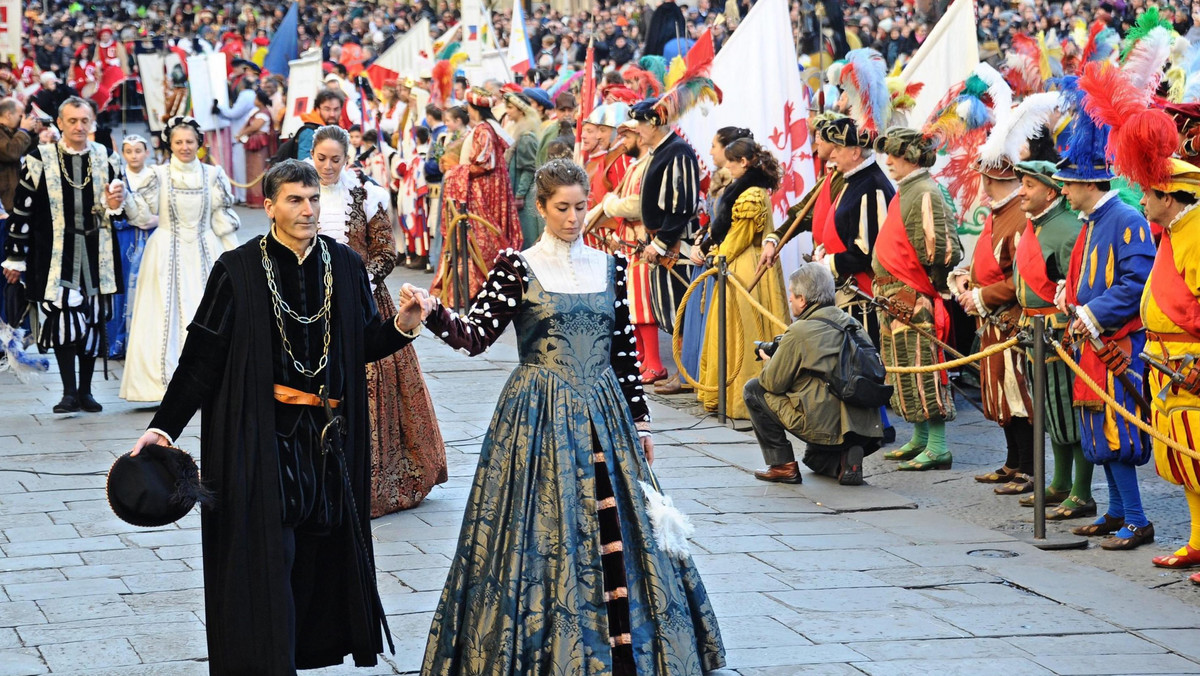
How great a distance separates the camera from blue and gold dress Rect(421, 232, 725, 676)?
15.1ft

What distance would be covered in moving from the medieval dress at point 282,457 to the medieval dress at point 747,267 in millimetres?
4860

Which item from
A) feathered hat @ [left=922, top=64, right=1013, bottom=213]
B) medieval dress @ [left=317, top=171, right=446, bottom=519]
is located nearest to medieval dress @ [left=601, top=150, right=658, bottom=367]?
feathered hat @ [left=922, top=64, right=1013, bottom=213]

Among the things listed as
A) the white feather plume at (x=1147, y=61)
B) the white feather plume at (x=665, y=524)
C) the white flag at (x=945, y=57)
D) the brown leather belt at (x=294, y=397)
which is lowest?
the white feather plume at (x=665, y=524)

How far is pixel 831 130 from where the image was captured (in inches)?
343

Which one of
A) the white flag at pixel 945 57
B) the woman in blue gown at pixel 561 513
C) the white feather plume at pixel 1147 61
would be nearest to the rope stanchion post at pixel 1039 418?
the white feather plume at pixel 1147 61

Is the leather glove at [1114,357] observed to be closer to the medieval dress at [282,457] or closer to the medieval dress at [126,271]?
the medieval dress at [282,457]

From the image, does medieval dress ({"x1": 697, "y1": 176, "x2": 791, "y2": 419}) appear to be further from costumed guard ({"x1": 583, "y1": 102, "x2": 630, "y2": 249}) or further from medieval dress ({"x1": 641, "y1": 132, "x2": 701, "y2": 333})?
costumed guard ({"x1": 583, "y1": 102, "x2": 630, "y2": 249})

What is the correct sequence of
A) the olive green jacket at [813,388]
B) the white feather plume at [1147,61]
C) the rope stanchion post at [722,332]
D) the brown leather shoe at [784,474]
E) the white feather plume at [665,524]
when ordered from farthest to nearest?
the rope stanchion post at [722,332]
the brown leather shoe at [784,474]
the olive green jacket at [813,388]
the white feather plume at [1147,61]
the white feather plume at [665,524]

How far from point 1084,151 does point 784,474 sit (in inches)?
86.1

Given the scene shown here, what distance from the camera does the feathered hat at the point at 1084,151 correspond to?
255 inches

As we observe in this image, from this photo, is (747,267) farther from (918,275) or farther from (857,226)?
(918,275)

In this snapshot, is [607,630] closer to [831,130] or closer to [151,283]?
[831,130]

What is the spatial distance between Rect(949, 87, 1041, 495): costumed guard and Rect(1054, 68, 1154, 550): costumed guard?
68cm

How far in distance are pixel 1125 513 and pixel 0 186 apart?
8937 mm
